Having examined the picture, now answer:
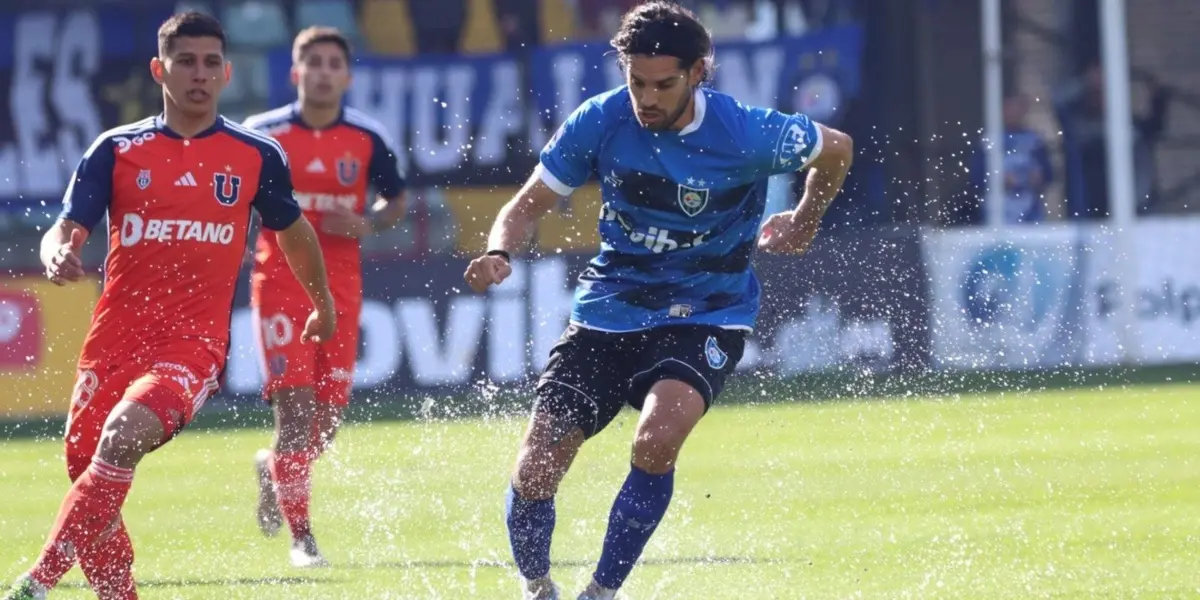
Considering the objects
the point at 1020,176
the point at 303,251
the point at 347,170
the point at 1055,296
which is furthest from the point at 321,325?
the point at 1020,176

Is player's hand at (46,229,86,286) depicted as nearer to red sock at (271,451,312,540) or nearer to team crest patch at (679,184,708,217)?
team crest patch at (679,184,708,217)

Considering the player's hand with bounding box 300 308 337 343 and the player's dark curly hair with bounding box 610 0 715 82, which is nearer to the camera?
the player's dark curly hair with bounding box 610 0 715 82

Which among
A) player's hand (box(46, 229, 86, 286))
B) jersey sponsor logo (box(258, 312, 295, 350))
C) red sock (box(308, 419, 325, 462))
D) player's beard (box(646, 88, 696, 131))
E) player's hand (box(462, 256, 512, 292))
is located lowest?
red sock (box(308, 419, 325, 462))

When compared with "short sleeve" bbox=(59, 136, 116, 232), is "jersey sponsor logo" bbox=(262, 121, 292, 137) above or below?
above

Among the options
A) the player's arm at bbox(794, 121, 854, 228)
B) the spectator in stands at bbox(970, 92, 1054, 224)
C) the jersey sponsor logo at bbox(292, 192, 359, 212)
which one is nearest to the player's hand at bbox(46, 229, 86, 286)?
the player's arm at bbox(794, 121, 854, 228)

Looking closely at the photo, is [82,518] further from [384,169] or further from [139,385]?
[384,169]

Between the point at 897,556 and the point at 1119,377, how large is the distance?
8697 millimetres

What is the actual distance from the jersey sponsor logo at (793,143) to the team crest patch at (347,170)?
3.12 meters

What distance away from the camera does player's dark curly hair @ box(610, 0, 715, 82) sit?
5.97m

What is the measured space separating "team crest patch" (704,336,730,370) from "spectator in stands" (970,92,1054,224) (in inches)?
490

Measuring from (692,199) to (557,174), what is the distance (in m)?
0.43

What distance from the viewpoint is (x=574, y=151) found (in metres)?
6.23

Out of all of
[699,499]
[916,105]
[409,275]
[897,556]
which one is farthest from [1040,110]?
[897,556]

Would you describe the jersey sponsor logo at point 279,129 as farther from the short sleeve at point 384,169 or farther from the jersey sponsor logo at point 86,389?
the jersey sponsor logo at point 86,389
